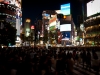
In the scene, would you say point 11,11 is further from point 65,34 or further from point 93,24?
point 93,24

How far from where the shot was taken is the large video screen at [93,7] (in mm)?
104200

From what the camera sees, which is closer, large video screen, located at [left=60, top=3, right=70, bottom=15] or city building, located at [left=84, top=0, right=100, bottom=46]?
city building, located at [left=84, top=0, right=100, bottom=46]

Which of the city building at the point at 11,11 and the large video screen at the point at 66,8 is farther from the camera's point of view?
the large video screen at the point at 66,8

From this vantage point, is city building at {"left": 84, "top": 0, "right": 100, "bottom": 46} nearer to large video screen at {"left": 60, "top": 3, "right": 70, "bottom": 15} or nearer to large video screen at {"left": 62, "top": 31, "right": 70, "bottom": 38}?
large video screen at {"left": 62, "top": 31, "right": 70, "bottom": 38}

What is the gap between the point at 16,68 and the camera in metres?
9.76

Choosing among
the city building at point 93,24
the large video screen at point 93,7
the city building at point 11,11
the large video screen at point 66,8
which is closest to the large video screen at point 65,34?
the large video screen at point 66,8

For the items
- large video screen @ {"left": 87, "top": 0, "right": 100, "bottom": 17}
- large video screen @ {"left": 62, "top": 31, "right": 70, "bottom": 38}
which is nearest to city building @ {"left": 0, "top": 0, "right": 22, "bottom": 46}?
large video screen @ {"left": 62, "top": 31, "right": 70, "bottom": 38}

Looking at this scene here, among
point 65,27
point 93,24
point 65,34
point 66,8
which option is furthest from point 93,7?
point 66,8

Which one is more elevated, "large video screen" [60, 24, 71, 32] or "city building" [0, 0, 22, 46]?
"city building" [0, 0, 22, 46]

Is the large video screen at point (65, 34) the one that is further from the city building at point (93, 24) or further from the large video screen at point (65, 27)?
the city building at point (93, 24)

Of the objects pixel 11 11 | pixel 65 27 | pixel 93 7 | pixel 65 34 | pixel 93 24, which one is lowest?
pixel 65 34

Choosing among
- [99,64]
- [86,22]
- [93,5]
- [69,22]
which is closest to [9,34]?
[99,64]

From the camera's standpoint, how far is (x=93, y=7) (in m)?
108

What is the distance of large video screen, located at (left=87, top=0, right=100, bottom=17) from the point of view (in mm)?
104200
